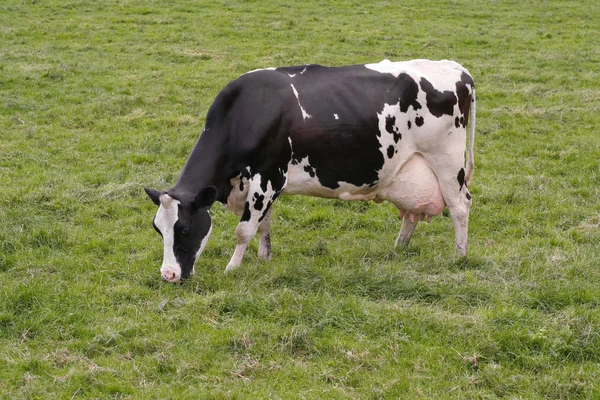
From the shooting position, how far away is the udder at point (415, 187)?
9008 millimetres

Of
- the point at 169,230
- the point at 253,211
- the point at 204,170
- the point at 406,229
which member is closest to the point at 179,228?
the point at 169,230

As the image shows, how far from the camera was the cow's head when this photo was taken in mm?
7930

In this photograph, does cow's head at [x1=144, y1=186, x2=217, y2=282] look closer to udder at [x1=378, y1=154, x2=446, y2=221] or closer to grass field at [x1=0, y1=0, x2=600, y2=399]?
grass field at [x1=0, y1=0, x2=600, y2=399]

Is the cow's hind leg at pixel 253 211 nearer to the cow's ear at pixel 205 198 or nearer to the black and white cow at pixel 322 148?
the black and white cow at pixel 322 148

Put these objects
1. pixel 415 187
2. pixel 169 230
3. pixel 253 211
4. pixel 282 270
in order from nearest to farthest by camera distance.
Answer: pixel 169 230 < pixel 282 270 < pixel 253 211 < pixel 415 187

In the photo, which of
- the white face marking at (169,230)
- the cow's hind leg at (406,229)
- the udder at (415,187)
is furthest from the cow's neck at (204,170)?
the cow's hind leg at (406,229)

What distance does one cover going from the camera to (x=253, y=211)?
27.9 ft

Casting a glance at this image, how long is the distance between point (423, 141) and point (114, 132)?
303 inches

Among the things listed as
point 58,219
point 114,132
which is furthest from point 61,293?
point 114,132

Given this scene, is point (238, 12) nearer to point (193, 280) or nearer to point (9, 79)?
point (9, 79)

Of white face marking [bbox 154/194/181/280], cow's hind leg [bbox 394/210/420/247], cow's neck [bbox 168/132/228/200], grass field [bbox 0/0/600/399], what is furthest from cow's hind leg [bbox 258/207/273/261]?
cow's hind leg [bbox 394/210/420/247]

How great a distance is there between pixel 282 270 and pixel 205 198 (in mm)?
1152

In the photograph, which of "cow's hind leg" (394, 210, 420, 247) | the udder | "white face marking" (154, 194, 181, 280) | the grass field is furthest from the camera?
"cow's hind leg" (394, 210, 420, 247)

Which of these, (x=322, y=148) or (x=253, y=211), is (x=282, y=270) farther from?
(x=322, y=148)
